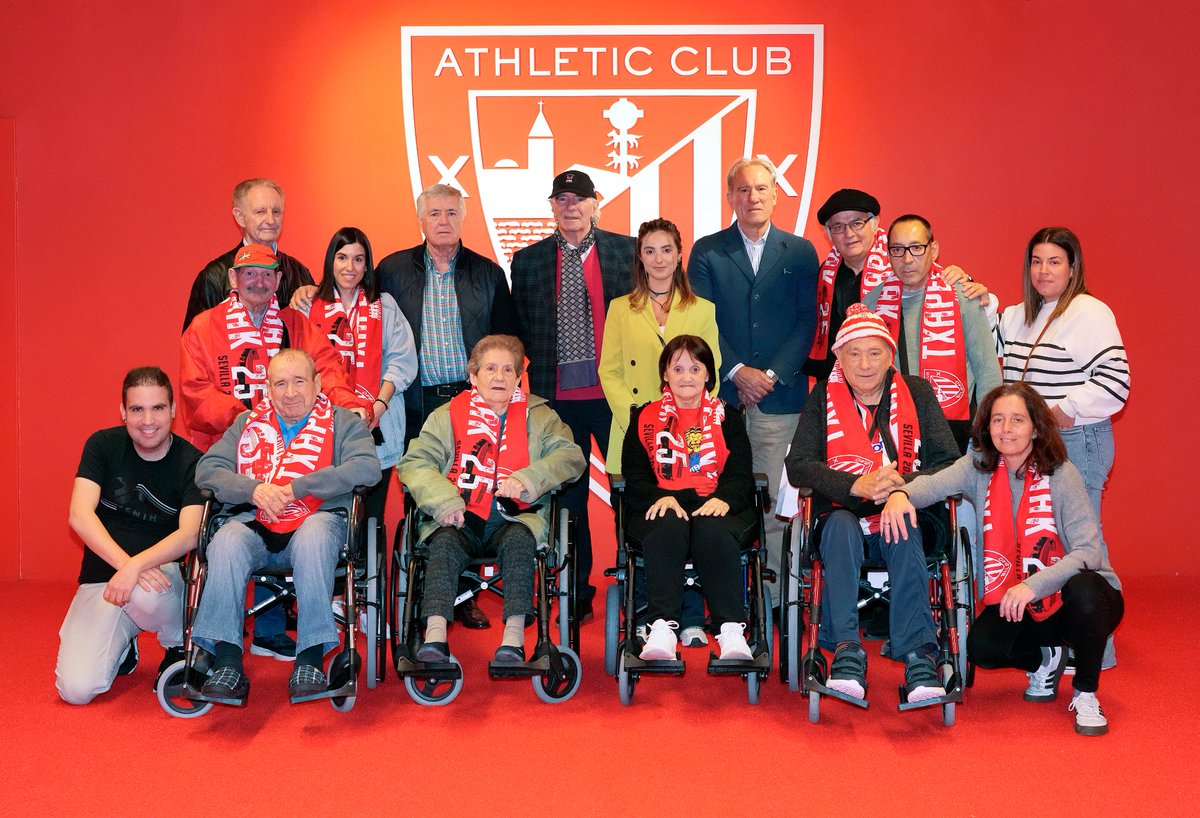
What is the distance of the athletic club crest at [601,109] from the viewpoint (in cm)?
535

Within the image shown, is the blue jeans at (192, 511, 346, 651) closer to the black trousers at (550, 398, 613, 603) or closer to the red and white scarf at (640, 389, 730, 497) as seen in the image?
the red and white scarf at (640, 389, 730, 497)

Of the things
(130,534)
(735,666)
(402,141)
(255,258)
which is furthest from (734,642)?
(402,141)

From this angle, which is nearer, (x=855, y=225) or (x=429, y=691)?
(x=429, y=691)

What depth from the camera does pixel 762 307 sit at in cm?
455

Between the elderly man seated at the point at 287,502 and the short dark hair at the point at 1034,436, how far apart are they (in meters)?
1.96

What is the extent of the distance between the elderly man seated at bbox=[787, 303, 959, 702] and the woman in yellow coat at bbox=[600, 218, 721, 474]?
0.64m

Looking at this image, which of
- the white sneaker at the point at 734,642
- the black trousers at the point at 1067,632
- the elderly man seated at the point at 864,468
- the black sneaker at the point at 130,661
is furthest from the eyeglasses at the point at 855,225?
the black sneaker at the point at 130,661

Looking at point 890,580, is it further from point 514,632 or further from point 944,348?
point 514,632

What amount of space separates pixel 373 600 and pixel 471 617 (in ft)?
3.34

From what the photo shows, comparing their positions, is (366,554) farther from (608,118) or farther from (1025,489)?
(608,118)

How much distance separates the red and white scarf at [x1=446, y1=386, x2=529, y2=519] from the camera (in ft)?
12.7

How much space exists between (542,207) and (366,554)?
2217 millimetres

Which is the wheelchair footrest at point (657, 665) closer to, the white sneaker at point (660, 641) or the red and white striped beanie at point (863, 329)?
the white sneaker at point (660, 641)

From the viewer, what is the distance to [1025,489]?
360 cm
